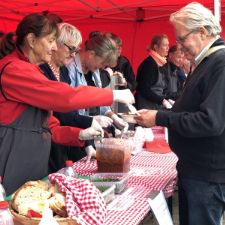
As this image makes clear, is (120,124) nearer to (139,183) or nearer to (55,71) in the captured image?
(55,71)

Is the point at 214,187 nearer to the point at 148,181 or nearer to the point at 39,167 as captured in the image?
the point at 148,181

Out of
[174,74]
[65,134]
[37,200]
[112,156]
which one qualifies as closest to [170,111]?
[112,156]

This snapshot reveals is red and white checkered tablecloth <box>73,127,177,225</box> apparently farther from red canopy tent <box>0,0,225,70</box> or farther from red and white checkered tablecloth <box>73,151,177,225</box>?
red canopy tent <box>0,0,225,70</box>

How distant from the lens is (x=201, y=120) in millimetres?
1733

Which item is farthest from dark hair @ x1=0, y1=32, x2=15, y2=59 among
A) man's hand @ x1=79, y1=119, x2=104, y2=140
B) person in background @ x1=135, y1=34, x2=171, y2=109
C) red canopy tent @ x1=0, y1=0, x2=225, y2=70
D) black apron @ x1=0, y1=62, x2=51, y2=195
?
red canopy tent @ x1=0, y1=0, x2=225, y2=70

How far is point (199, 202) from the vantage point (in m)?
1.85

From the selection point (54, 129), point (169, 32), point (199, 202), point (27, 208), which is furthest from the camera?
point (169, 32)

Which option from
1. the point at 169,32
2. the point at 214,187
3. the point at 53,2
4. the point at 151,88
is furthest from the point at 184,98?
the point at 169,32

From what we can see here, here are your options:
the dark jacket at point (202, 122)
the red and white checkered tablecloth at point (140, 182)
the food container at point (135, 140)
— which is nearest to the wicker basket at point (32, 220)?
the red and white checkered tablecloth at point (140, 182)

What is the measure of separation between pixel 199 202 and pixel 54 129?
2.93ft

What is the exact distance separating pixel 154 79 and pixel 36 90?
2.87m

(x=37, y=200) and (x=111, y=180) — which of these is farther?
(x=111, y=180)

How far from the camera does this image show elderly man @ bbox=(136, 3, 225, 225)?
173 cm

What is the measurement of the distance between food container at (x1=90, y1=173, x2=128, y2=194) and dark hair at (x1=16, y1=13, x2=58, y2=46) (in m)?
0.68
